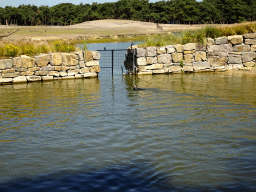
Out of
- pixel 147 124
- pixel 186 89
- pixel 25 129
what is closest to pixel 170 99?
pixel 186 89

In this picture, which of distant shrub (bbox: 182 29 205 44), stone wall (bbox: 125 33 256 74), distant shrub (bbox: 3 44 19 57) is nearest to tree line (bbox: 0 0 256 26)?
distant shrub (bbox: 182 29 205 44)

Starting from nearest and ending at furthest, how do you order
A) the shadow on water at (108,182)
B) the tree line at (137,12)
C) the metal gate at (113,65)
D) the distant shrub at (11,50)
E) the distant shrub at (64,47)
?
the shadow on water at (108,182) → the distant shrub at (11,50) → the distant shrub at (64,47) → the metal gate at (113,65) → the tree line at (137,12)

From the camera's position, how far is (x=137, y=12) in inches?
3433

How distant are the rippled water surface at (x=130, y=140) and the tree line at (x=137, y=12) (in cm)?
7422

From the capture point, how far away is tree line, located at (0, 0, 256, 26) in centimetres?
8388

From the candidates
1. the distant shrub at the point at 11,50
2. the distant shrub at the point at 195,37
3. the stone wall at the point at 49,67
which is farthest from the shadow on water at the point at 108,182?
the distant shrub at the point at 195,37

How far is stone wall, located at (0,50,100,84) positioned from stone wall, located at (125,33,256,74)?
3.10 m

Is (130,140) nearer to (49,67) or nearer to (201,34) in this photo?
(49,67)

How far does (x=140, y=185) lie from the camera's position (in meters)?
4.67

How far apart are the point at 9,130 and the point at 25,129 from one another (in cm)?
41

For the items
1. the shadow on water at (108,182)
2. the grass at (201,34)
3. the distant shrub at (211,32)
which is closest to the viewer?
the shadow on water at (108,182)

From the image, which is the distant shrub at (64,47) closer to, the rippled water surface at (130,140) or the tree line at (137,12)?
the rippled water surface at (130,140)

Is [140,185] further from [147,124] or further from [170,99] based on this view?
[170,99]

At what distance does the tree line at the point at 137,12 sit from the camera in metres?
83.9
